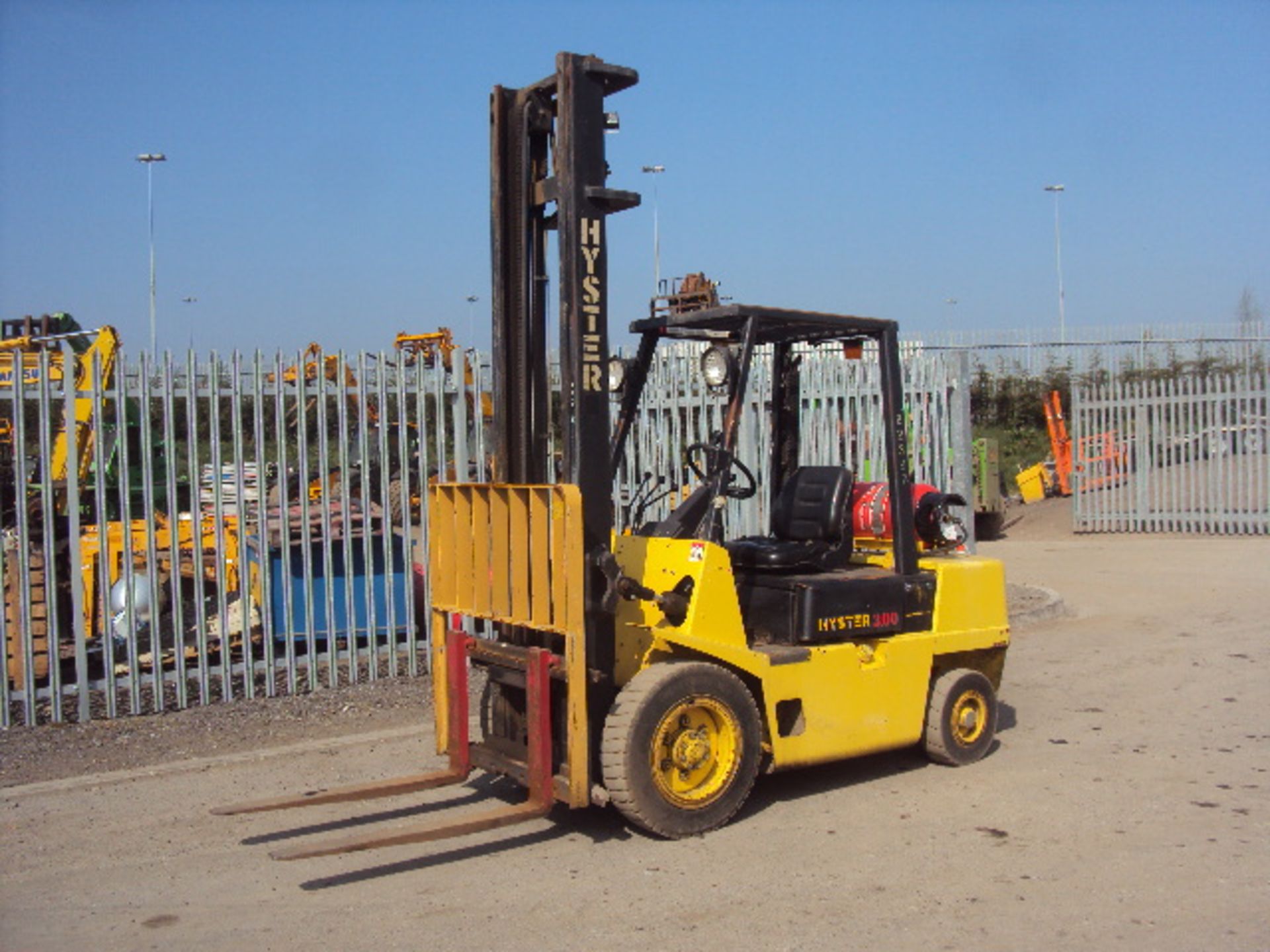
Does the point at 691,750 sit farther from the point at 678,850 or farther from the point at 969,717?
the point at 969,717

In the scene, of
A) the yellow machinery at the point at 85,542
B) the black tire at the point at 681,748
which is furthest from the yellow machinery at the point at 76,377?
the black tire at the point at 681,748

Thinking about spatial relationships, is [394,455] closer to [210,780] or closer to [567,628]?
[210,780]

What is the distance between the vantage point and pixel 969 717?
717cm

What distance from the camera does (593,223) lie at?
19.7 feet

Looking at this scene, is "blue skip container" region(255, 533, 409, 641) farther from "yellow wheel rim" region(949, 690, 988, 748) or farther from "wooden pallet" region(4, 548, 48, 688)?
"yellow wheel rim" region(949, 690, 988, 748)

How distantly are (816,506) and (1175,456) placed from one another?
14.9 metres

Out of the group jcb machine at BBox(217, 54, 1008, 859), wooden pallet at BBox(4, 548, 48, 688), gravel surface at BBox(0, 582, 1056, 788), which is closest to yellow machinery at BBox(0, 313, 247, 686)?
wooden pallet at BBox(4, 548, 48, 688)

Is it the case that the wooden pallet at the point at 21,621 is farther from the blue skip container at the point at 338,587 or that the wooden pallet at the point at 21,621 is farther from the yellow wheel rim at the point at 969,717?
the yellow wheel rim at the point at 969,717

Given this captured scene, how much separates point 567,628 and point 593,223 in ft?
6.15

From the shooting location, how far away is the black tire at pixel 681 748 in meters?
5.62

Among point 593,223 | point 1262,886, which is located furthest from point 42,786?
point 1262,886

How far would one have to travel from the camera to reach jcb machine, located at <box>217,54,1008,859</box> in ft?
18.8

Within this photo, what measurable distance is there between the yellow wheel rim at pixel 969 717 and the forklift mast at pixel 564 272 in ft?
7.25

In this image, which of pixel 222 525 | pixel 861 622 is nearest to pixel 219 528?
pixel 222 525
